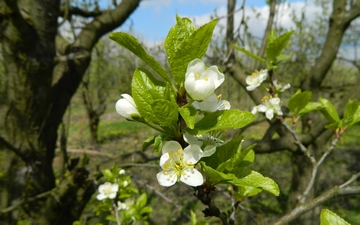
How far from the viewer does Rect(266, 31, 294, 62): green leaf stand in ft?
3.79

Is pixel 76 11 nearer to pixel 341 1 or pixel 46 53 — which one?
pixel 46 53

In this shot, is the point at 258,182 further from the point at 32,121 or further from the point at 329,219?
the point at 32,121

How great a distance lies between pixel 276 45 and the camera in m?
1.20

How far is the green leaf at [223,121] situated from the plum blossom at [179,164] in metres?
0.05

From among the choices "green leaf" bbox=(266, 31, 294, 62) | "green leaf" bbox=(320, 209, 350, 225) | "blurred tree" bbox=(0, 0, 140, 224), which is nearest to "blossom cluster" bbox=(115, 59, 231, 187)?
"green leaf" bbox=(320, 209, 350, 225)

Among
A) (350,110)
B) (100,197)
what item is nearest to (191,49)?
(350,110)

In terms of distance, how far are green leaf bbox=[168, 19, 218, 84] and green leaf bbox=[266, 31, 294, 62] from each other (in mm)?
642

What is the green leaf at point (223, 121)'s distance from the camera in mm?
630

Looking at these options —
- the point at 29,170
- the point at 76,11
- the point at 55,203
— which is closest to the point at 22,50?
the point at 29,170

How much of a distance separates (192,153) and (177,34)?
0.96 ft

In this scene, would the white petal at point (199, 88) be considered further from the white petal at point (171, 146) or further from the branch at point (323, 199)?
the branch at point (323, 199)

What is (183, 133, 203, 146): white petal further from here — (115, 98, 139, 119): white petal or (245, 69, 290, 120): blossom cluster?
(245, 69, 290, 120): blossom cluster

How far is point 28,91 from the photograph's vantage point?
2146mm

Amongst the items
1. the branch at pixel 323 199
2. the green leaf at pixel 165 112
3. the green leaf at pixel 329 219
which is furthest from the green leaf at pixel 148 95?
the branch at pixel 323 199
